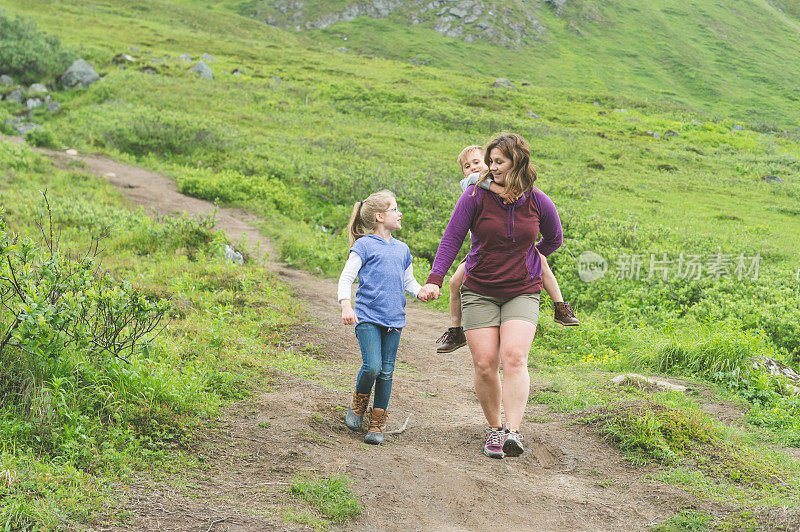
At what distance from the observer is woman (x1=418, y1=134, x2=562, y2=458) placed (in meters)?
4.64

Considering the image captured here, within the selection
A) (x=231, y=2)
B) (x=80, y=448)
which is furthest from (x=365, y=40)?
(x=80, y=448)

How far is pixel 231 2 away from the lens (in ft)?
376

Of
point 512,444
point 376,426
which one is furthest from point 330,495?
point 512,444

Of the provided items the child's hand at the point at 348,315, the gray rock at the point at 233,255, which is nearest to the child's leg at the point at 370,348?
the child's hand at the point at 348,315

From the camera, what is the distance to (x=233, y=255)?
38.7ft

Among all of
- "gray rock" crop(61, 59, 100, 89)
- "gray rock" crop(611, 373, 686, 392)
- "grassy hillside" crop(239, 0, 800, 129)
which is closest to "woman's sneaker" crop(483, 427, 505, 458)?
"gray rock" crop(611, 373, 686, 392)

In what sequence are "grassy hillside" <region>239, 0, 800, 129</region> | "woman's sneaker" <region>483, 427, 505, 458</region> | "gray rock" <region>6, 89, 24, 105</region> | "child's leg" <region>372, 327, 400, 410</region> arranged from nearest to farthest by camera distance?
1. "woman's sneaker" <region>483, 427, 505, 458</region>
2. "child's leg" <region>372, 327, 400, 410</region>
3. "gray rock" <region>6, 89, 24, 105</region>
4. "grassy hillside" <region>239, 0, 800, 129</region>

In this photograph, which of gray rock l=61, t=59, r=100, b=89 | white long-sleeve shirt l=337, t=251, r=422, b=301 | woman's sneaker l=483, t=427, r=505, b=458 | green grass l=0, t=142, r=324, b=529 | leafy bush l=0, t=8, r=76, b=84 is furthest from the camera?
leafy bush l=0, t=8, r=76, b=84

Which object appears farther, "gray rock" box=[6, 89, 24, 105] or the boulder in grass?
"gray rock" box=[6, 89, 24, 105]

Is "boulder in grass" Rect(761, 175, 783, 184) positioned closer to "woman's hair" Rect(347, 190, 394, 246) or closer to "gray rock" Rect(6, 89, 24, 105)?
"woman's hair" Rect(347, 190, 394, 246)

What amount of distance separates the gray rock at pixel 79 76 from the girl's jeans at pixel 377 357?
3722 centimetres

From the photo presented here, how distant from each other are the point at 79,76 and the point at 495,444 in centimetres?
3904

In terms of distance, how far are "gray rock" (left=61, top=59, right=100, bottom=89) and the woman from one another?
123 feet

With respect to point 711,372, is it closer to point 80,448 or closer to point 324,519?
point 324,519
